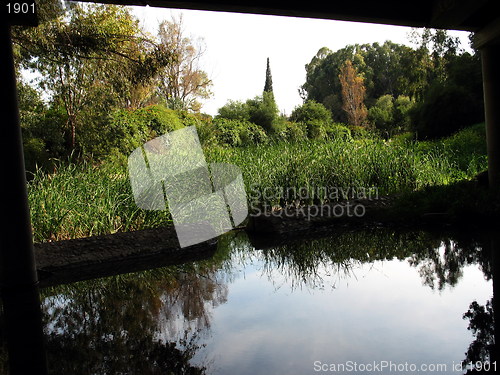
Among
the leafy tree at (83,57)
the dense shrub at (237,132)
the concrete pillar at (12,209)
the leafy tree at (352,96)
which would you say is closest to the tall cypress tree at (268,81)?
the leafy tree at (352,96)

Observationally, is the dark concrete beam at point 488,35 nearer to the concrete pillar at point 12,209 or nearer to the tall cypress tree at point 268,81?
the concrete pillar at point 12,209

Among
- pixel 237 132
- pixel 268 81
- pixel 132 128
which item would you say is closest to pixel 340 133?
pixel 132 128

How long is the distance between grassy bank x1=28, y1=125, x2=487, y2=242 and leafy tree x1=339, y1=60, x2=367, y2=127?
1750 cm

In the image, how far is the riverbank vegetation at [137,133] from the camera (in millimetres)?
5562

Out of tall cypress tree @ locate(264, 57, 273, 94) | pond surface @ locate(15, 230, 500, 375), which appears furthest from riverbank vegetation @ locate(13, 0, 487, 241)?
tall cypress tree @ locate(264, 57, 273, 94)

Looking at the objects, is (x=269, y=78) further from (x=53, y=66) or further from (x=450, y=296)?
(x=450, y=296)

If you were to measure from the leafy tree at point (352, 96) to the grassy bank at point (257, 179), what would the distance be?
1750cm

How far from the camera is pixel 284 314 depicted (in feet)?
9.44

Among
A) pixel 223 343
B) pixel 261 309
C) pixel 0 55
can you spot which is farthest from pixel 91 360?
pixel 0 55

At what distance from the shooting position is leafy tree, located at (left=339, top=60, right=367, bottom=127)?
2644 cm

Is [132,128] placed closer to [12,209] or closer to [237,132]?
[237,132]

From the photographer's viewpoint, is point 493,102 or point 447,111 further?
point 447,111

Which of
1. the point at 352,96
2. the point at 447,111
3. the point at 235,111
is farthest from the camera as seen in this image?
the point at 352,96

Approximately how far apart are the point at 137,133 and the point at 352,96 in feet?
61.2
